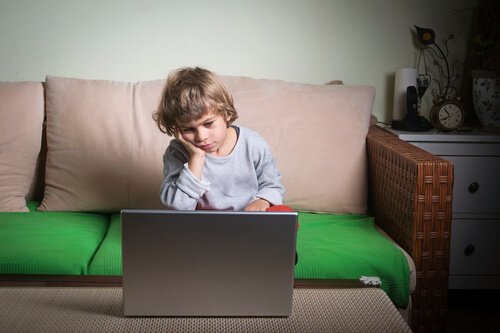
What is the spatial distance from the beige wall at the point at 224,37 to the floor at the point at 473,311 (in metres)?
0.86

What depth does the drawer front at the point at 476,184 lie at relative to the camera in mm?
2176

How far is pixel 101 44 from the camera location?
233cm

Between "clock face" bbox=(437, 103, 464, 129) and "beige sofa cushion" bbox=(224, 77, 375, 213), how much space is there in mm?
344

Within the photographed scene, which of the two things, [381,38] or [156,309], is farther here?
[381,38]

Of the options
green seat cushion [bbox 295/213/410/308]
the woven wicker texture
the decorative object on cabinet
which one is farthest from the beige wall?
the woven wicker texture

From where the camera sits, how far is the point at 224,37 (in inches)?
93.3

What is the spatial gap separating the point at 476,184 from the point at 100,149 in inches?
53.1

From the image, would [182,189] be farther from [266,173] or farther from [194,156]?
[266,173]

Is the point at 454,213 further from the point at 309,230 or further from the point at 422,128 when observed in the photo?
the point at 309,230

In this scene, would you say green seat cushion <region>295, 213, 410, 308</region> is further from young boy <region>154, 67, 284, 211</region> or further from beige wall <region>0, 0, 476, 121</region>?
beige wall <region>0, 0, 476, 121</region>

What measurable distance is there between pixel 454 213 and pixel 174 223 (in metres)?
1.48

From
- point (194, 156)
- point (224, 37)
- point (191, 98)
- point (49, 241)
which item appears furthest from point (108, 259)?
point (224, 37)

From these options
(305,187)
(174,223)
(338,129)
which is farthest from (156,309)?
(338,129)

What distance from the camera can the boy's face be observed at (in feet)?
5.09
